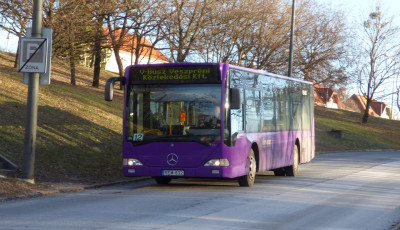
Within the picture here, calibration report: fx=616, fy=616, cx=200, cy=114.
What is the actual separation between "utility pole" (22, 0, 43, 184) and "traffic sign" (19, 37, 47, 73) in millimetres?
160

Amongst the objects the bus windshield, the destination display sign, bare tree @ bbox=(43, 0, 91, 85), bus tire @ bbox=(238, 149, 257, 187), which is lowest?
bus tire @ bbox=(238, 149, 257, 187)

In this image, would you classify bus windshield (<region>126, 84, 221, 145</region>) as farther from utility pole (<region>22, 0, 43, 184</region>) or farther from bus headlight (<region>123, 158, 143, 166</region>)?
utility pole (<region>22, 0, 43, 184</region>)

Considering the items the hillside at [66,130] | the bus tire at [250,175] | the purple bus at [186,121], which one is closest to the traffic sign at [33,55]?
the purple bus at [186,121]

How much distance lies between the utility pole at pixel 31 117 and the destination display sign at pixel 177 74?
2.32 m

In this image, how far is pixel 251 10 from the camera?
3272cm

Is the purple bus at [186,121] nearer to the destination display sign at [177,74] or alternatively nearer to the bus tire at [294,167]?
the destination display sign at [177,74]

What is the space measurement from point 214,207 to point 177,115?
316 centimetres

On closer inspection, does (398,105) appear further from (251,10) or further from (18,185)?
(18,185)

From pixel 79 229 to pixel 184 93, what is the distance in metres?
5.96

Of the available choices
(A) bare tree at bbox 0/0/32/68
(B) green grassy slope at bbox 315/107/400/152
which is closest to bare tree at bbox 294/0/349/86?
(B) green grassy slope at bbox 315/107/400/152

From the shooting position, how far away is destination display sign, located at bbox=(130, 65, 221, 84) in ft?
46.5

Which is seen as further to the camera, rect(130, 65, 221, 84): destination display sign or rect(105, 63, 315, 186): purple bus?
rect(130, 65, 221, 84): destination display sign

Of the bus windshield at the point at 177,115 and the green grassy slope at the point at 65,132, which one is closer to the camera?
the bus windshield at the point at 177,115

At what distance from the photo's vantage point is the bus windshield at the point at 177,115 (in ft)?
46.0
